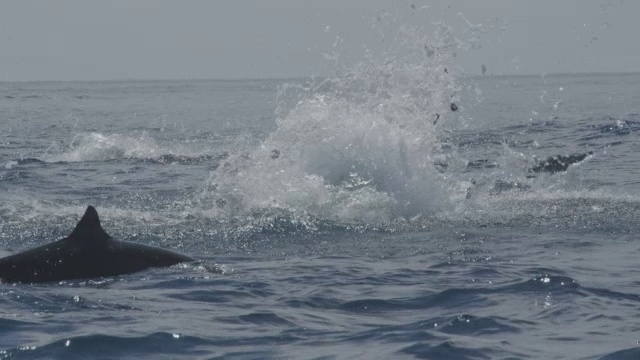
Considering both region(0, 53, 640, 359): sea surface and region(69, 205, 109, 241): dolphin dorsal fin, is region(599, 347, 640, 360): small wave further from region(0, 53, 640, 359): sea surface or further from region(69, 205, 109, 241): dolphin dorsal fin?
region(69, 205, 109, 241): dolphin dorsal fin

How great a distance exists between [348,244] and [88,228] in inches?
162

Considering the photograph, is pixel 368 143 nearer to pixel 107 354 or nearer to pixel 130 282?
pixel 130 282

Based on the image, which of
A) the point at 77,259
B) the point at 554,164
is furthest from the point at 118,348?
the point at 554,164

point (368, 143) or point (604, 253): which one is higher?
point (368, 143)

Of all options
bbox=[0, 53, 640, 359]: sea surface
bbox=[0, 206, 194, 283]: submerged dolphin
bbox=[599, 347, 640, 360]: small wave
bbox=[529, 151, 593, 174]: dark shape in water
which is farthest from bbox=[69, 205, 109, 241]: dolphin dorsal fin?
bbox=[529, 151, 593, 174]: dark shape in water

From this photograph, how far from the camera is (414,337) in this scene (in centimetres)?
936

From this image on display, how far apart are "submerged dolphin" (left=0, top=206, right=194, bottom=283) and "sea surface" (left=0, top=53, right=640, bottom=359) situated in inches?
8.6

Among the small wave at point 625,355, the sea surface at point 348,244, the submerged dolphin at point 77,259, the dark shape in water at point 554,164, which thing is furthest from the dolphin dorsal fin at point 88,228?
the dark shape in water at point 554,164

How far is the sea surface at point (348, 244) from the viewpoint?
368 inches

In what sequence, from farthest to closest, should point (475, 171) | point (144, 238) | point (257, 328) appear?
1. point (475, 171)
2. point (144, 238)
3. point (257, 328)

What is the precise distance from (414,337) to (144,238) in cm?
658

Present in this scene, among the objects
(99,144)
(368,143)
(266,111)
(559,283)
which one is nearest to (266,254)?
(559,283)

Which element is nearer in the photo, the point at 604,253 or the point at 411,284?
the point at 411,284

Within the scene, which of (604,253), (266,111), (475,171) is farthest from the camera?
(266,111)
